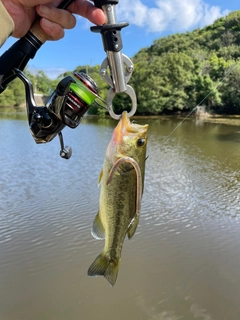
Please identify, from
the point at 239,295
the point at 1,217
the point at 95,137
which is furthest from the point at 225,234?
the point at 95,137

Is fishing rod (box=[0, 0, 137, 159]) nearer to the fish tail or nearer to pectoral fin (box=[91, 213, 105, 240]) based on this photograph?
pectoral fin (box=[91, 213, 105, 240])

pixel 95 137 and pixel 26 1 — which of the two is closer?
pixel 26 1

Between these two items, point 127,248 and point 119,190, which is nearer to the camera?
point 119,190

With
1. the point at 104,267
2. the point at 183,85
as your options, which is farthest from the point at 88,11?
the point at 183,85

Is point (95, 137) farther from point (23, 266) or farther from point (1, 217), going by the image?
point (23, 266)

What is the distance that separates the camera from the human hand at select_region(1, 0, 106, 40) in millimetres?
1580

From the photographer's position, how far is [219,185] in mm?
9266

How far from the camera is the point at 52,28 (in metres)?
1.68

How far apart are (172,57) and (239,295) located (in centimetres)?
3380

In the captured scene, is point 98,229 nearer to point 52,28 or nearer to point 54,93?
point 54,93

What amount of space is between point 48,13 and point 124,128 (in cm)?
63

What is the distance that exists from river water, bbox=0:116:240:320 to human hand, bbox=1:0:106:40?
3591 millimetres

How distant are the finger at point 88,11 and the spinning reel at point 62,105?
0.29 meters

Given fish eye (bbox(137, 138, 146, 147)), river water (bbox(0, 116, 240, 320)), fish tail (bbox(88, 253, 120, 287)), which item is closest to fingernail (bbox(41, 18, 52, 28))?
fish eye (bbox(137, 138, 146, 147))
